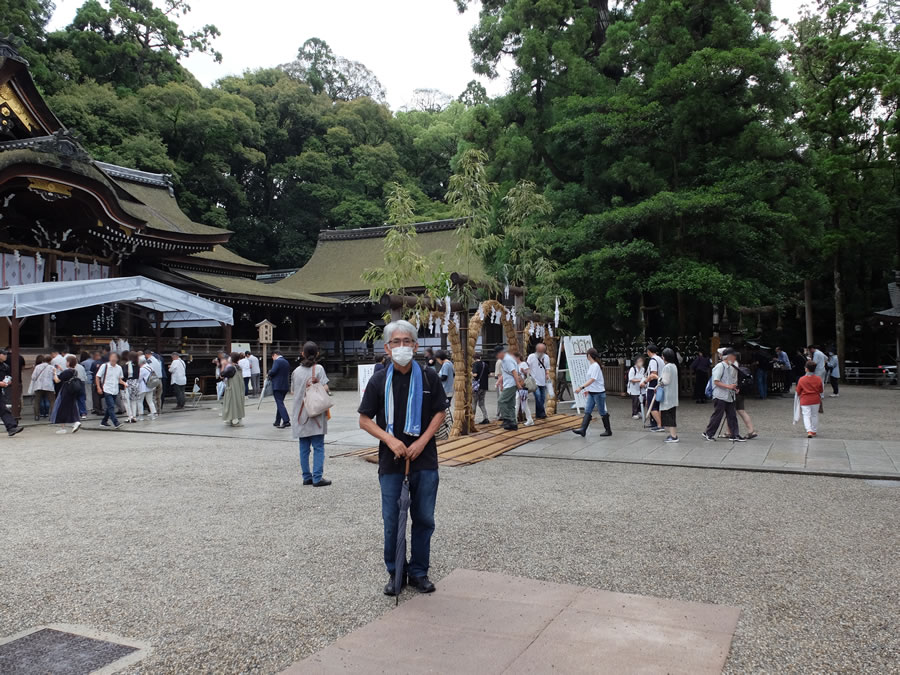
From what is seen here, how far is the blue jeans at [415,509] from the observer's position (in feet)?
12.1

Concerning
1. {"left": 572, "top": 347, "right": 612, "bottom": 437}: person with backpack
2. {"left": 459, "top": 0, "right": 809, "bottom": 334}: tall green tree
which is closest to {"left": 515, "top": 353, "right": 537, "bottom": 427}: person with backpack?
{"left": 572, "top": 347, "right": 612, "bottom": 437}: person with backpack

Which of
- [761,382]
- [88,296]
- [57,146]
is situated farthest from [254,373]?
[761,382]

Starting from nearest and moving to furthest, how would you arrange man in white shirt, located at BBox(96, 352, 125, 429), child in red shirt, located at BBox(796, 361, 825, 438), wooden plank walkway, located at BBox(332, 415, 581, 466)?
1. wooden plank walkway, located at BBox(332, 415, 581, 466)
2. child in red shirt, located at BBox(796, 361, 825, 438)
3. man in white shirt, located at BBox(96, 352, 125, 429)

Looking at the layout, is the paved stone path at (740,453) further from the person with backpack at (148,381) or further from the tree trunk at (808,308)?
the tree trunk at (808,308)

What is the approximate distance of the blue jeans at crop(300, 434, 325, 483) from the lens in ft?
22.0

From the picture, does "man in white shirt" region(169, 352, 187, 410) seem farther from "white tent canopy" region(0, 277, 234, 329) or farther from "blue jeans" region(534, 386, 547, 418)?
"blue jeans" region(534, 386, 547, 418)

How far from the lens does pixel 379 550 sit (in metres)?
4.47

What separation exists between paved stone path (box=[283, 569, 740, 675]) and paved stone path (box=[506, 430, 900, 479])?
188 inches

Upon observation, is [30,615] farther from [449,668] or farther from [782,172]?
[782,172]

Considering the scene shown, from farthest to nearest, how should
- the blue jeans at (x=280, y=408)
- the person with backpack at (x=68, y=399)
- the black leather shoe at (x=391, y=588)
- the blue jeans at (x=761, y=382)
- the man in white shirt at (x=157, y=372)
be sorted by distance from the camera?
the blue jeans at (x=761, y=382) → the man in white shirt at (x=157, y=372) → the blue jeans at (x=280, y=408) → the person with backpack at (x=68, y=399) → the black leather shoe at (x=391, y=588)

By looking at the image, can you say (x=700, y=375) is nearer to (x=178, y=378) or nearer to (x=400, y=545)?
(x=178, y=378)

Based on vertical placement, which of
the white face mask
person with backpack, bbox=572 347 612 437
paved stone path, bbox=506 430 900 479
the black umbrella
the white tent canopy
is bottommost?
paved stone path, bbox=506 430 900 479

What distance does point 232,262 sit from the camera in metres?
26.1

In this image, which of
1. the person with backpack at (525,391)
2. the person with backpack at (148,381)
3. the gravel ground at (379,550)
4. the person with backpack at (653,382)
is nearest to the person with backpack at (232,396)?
the person with backpack at (148,381)
